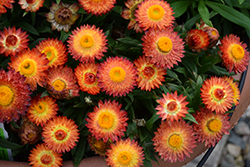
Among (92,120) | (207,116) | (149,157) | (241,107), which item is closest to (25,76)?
(92,120)

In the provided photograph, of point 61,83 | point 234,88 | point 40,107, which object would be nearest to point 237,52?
point 234,88

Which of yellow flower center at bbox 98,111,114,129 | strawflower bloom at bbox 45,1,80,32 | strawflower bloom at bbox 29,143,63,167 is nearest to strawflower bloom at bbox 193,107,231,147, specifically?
yellow flower center at bbox 98,111,114,129

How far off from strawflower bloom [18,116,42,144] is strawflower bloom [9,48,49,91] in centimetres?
16

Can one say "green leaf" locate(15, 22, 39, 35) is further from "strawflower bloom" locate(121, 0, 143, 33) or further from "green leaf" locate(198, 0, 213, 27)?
"green leaf" locate(198, 0, 213, 27)

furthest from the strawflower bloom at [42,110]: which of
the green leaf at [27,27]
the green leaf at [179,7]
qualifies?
the green leaf at [179,7]

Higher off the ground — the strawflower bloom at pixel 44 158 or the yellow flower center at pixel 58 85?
the yellow flower center at pixel 58 85

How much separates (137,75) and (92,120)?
238mm

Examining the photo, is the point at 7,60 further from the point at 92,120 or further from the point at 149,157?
the point at 149,157

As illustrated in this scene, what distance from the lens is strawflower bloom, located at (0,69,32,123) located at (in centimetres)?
86

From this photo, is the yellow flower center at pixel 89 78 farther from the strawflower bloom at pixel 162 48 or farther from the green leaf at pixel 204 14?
the green leaf at pixel 204 14

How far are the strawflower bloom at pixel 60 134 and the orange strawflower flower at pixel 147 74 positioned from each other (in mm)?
310

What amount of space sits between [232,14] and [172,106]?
597 millimetres

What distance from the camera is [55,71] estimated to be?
94 cm

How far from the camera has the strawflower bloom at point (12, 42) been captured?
0.94 metres
